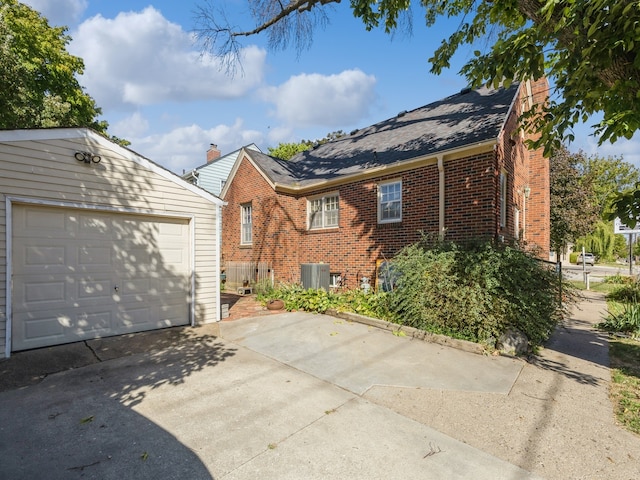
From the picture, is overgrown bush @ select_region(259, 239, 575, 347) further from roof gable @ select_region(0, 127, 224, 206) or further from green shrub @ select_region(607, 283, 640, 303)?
green shrub @ select_region(607, 283, 640, 303)

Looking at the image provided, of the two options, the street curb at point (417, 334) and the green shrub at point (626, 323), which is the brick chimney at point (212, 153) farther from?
the green shrub at point (626, 323)

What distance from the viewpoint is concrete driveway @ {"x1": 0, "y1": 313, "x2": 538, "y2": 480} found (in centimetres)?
270

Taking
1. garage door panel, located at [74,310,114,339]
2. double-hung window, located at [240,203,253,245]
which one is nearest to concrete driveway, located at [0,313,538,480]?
garage door panel, located at [74,310,114,339]

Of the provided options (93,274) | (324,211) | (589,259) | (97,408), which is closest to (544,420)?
(97,408)

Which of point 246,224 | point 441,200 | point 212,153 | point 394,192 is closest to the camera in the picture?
point 441,200

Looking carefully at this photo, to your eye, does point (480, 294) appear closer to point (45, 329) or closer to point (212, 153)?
point (45, 329)

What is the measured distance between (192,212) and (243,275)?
6121mm

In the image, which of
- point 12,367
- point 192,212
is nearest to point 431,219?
point 192,212

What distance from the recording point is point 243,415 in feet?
11.5

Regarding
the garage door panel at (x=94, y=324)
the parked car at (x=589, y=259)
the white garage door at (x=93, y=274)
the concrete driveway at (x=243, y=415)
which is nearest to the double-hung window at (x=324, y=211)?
the white garage door at (x=93, y=274)

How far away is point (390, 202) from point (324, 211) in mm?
2816

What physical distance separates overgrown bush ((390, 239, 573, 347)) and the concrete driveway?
606mm

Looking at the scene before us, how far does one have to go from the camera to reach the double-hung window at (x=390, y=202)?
953cm

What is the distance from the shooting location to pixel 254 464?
107 inches
